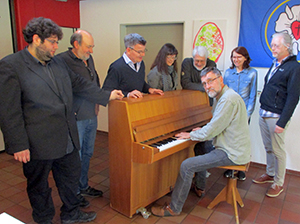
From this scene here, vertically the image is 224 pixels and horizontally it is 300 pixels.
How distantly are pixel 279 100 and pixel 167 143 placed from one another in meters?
1.39

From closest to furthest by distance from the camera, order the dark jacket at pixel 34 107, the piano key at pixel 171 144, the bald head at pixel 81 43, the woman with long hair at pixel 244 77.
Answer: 1. the dark jacket at pixel 34 107
2. the piano key at pixel 171 144
3. the bald head at pixel 81 43
4. the woman with long hair at pixel 244 77

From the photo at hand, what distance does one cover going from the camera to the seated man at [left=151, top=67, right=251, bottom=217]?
2.22 metres

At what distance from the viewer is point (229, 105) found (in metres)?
2.20

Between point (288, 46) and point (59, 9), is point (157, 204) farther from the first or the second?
point (59, 9)

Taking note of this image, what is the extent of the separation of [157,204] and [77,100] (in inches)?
53.1

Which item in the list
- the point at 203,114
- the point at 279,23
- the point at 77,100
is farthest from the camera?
the point at 279,23

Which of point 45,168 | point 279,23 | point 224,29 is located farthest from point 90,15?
point 45,168

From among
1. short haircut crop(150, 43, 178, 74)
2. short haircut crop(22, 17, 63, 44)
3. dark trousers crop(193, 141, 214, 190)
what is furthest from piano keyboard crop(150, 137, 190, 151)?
short haircut crop(22, 17, 63, 44)

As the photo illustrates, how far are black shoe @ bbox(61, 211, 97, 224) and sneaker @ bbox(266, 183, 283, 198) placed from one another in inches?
75.9

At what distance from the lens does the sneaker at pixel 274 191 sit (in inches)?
114

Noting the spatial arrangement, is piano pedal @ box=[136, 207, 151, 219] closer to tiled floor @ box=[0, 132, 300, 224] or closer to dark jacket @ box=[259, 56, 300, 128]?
tiled floor @ box=[0, 132, 300, 224]

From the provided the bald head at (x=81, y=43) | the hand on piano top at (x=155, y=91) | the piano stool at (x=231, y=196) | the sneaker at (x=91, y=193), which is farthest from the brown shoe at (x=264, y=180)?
the bald head at (x=81, y=43)

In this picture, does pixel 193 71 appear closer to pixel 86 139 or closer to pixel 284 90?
pixel 284 90

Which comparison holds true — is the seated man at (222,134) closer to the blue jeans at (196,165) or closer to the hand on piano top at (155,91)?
the blue jeans at (196,165)
